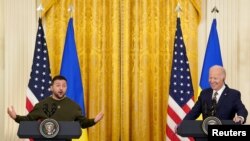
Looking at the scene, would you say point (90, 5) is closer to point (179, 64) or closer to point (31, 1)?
point (31, 1)

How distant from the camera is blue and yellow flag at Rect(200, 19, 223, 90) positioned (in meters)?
7.09

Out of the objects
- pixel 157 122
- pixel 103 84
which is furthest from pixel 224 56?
pixel 103 84

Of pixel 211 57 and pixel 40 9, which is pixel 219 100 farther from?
pixel 40 9

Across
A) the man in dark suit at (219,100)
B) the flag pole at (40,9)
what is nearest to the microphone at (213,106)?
the man in dark suit at (219,100)

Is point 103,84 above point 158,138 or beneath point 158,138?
above

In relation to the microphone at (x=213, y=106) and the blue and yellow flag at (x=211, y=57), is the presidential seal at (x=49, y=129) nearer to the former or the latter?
the microphone at (x=213, y=106)

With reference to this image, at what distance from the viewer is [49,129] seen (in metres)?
4.62

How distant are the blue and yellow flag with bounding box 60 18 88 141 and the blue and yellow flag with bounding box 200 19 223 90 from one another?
69.0 inches

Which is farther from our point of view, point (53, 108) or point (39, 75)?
point (39, 75)

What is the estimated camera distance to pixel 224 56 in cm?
752

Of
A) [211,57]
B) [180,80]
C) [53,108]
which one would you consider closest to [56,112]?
[53,108]

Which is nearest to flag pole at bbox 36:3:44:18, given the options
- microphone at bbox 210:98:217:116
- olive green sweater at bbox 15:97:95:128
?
olive green sweater at bbox 15:97:95:128

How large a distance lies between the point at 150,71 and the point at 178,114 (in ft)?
2.79

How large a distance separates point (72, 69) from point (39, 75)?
0.48 metres
